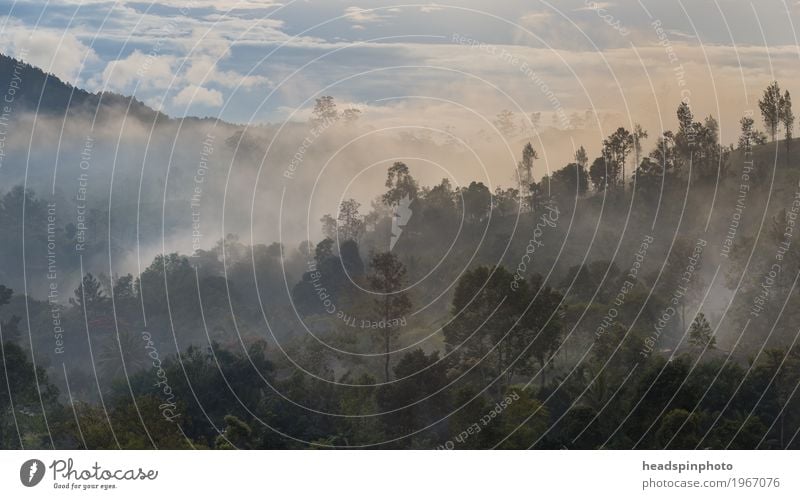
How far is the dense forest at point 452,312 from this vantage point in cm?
4075

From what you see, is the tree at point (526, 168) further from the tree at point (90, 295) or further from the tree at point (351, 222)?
the tree at point (90, 295)

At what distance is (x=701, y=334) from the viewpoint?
4331 cm

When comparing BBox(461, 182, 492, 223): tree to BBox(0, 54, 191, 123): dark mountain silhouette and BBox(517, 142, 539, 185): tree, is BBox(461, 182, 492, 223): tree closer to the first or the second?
BBox(517, 142, 539, 185): tree

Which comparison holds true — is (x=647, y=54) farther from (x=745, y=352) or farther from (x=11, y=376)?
(x=11, y=376)

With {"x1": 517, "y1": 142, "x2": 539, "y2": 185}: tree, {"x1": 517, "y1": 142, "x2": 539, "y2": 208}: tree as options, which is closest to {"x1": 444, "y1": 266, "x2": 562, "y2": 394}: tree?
{"x1": 517, "y1": 142, "x2": 539, "y2": 208}: tree

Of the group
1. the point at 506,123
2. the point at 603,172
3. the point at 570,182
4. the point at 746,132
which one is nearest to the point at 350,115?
the point at 506,123

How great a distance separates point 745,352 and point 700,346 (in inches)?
67.9

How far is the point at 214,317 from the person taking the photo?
146ft

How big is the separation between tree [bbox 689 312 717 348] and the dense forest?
64mm

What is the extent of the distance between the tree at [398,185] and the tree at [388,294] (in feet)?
6.87

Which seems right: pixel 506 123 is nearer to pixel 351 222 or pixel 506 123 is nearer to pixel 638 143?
pixel 638 143
